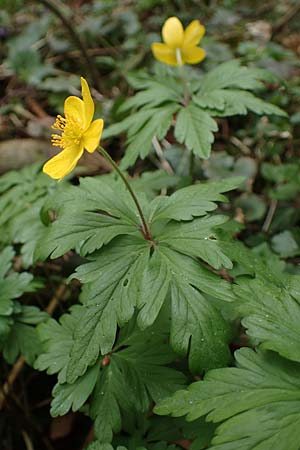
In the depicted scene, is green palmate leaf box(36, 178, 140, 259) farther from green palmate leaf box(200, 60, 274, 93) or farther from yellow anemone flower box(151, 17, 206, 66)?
yellow anemone flower box(151, 17, 206, 66)

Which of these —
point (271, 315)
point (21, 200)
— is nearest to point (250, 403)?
point (271, 315)

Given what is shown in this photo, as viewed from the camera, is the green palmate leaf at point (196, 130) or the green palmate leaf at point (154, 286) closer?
the green palmate leaf at point (154, 286)

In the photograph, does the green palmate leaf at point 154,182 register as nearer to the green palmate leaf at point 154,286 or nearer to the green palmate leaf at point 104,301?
the green palmate leaf at point 154,286

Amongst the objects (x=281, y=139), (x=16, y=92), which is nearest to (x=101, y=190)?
(x=281, y=139)

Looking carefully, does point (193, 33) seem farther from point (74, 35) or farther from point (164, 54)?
point (74, 35)

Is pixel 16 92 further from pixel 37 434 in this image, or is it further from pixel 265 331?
pixel 265 331

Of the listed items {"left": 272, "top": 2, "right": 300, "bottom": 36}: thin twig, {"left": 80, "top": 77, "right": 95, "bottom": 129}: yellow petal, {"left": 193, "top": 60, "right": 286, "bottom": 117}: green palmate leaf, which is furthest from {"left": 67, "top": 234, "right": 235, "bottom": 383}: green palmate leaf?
{"left": 272, "top": 2, "right": 300, "bottom": 36}: thin twig

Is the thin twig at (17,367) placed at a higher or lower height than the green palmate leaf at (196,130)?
lower

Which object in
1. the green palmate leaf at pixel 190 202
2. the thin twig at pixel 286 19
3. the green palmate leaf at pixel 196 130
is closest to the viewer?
the green palmate leaf at pixel 190 202

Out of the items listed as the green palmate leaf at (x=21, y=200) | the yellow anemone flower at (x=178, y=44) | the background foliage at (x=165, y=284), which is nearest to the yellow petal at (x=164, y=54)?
the yellow anemone flower at (x=178, y=44)
